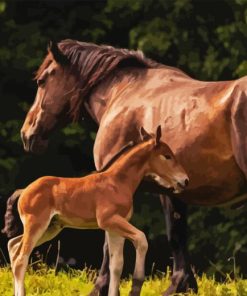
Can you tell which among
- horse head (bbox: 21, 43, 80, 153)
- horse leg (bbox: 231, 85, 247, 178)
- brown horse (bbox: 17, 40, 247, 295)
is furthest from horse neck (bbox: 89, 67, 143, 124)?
horse leg (bbox: 231, 85, 247, 178)

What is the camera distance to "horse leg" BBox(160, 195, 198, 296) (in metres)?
8.46

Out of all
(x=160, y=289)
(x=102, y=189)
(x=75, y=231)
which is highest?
(x=102, y=189)

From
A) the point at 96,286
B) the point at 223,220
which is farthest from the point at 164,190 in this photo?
the point at 223,220

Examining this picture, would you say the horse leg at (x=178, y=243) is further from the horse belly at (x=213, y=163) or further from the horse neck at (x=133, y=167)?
the horse neck at (x=133, y=167)

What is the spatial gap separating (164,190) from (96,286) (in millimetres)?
965

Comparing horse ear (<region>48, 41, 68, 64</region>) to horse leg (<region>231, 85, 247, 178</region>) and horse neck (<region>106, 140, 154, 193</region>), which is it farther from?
horse neck (<region>106, 140, 154, 193</region>)

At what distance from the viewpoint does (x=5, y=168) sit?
10.7 metres

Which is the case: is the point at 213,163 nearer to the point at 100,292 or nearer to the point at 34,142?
the point at 100,292

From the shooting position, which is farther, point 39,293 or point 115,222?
point 39,293

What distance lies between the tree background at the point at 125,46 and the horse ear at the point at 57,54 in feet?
6.23

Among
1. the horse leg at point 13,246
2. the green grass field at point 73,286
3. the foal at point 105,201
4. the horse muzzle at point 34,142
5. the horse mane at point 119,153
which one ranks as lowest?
the green grass field at point 73,286

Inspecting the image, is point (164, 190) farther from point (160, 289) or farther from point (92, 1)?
point (92, 1)

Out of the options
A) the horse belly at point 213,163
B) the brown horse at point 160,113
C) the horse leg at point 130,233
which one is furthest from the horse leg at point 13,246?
the horse belly at point 213,163

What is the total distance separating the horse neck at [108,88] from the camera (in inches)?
337
